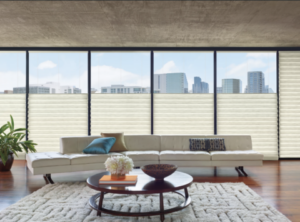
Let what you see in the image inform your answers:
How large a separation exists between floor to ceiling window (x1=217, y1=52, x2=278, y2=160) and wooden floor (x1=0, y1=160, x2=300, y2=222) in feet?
2.82

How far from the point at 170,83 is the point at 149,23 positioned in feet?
6.96

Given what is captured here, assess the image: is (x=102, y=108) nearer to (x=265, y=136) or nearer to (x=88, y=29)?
(x=88, y=29)

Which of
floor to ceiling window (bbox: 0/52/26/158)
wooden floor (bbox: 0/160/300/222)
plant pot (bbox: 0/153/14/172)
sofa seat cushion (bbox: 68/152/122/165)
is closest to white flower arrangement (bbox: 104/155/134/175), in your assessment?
wooden floor (bbox: 0/160/300/222)

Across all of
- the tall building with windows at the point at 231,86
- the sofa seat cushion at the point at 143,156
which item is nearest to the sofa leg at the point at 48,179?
the sofa seat cushion at the point at 143,156

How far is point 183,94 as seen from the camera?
22.8 feet

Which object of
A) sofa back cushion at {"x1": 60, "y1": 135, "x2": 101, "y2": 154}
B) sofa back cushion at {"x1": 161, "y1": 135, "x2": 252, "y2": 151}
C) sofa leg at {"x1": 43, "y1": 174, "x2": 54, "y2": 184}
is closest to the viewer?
sofa leg at {"x1": 43, "y1": 174, "x2": 54, "y2": 184}

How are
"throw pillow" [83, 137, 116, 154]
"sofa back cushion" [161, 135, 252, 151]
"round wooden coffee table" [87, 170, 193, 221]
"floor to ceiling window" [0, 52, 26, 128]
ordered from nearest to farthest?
"round wooden coffee table" [87, 170, 193, 221]
"throw pillow" [83, 137, 116, 154]
"sofa back cushion" [161, 135, 252, 151]
"floor to ceiling window" [0, 52, 26, 128]

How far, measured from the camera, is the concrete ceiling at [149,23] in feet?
14.3

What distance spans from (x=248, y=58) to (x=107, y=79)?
3730mm

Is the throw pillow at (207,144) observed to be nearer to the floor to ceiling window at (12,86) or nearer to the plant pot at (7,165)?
the plant pot at (7,165)

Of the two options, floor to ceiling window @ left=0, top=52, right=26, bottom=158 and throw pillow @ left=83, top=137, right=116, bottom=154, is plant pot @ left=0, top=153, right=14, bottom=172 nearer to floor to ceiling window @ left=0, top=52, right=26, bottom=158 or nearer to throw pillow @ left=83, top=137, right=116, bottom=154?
floor to ceiling window @ left=0, top=52, right=26, bottom=158

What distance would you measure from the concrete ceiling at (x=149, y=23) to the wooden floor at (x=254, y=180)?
2905mm

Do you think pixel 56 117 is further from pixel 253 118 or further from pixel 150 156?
pixel 253 118

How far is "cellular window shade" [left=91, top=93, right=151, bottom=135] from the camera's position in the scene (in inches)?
272
